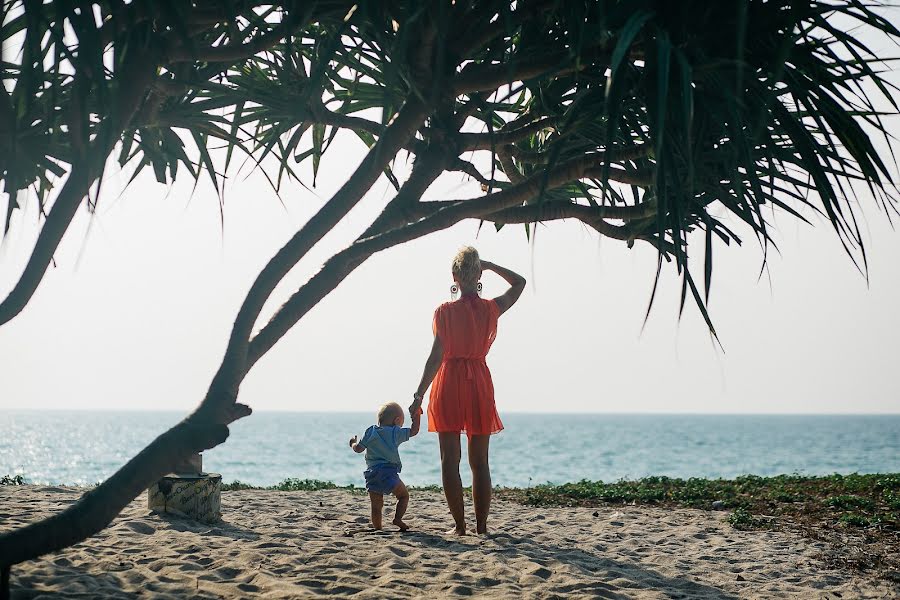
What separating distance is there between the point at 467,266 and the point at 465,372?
2.09ft

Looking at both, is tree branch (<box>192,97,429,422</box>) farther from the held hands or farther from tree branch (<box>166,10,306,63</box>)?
the held hands

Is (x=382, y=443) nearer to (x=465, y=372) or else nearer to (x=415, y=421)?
(x=415, y=421)

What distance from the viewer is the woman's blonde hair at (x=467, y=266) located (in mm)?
4875

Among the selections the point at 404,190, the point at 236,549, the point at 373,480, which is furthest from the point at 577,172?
the point at 236,549

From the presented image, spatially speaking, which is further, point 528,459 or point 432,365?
point 528,459

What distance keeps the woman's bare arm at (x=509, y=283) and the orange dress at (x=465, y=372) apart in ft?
0.20

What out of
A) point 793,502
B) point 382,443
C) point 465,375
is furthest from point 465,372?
point 793,502

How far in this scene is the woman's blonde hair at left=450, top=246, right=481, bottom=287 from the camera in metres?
4.88

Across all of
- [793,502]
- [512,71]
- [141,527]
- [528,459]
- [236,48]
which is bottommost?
[528,459]

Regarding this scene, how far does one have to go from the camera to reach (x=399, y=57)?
345cm

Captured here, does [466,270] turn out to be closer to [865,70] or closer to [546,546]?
[546,546]

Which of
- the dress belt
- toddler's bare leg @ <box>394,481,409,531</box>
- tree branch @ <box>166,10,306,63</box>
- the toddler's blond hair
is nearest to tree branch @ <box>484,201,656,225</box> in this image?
the dress belt

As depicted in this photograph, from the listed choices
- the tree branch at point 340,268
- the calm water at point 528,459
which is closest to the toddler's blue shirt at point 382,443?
the tree branch at point 340,268

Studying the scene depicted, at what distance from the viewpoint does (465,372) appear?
4848 mm
